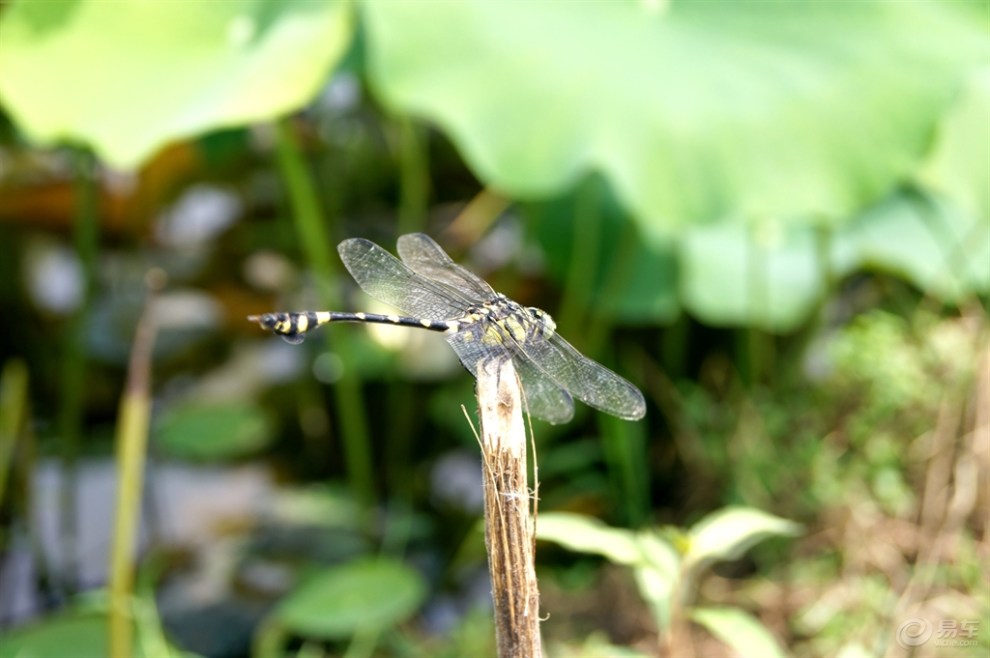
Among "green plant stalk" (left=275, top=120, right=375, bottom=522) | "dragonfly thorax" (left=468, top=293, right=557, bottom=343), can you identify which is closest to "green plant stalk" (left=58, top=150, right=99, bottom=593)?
"green plant stalk" (left=275, top=120, right=375, bottom=522)

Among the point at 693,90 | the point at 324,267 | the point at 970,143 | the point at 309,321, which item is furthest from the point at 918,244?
the point at 309,321

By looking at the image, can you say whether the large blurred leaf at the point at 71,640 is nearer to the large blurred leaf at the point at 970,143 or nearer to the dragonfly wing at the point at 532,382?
the dragonfly wing at the point at 532,382

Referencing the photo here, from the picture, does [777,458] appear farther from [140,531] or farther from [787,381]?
[140,531]

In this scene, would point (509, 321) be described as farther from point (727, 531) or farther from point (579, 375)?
point (727, 531)

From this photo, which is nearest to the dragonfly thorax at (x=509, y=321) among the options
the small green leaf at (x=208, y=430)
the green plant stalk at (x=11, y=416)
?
the green plant stalk at (x=11, y=416)

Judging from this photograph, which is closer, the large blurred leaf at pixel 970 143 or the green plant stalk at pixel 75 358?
the large blurred leaf at pixel 970 143

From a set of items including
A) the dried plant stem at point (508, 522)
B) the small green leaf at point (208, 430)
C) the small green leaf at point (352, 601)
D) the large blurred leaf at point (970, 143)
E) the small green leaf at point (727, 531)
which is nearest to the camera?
the dried plant stem at point (508, 522)

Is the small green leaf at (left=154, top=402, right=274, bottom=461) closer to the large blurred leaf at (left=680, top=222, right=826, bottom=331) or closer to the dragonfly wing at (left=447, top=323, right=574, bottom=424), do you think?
the large blurred leaf at (left=680, top=222, right=826, bottom=331)

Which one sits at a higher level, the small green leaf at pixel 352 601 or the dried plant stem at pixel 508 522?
the dried plant stem at pixel 508 522
